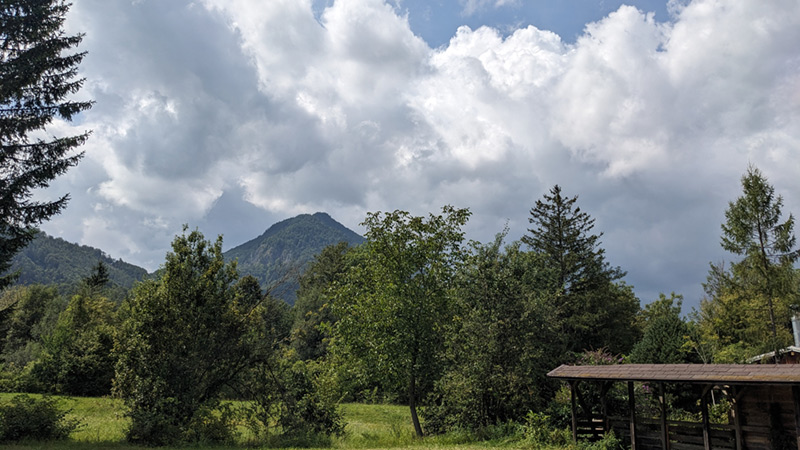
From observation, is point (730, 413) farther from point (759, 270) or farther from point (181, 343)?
point (181, 343)

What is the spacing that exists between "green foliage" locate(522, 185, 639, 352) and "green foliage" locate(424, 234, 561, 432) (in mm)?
20781

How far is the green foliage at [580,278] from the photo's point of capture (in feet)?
139

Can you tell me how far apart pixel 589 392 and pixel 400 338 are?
8419mm

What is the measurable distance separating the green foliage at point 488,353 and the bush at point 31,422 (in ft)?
47.8

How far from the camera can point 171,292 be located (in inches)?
757

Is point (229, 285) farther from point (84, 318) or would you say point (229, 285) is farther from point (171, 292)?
point (84, 318)

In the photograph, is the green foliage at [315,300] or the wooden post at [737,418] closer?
the wooden post at [737,418]

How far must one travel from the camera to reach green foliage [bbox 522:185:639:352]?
139ft

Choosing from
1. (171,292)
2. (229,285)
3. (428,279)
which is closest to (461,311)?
(428,279)

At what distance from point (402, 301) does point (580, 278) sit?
27837 mm

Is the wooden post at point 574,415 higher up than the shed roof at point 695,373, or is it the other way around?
the shed roof at point 695,373

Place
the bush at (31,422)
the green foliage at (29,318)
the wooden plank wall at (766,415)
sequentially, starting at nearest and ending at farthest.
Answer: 1. the wooden plank wall at (766,415)
2. the bush at (31,422)
3. the green foliage at (29,318)

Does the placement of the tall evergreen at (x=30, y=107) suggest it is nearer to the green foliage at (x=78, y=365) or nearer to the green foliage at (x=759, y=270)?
the green foliage at (x=78, y=365)

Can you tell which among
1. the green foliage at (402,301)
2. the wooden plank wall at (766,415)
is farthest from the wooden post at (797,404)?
the green foliage at (402,301)
